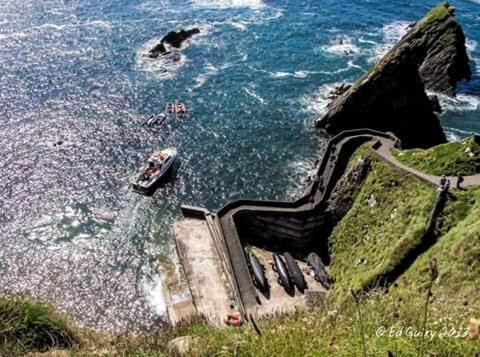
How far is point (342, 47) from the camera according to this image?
89000 millimetres

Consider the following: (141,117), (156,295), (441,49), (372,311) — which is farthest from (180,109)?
(372,311)

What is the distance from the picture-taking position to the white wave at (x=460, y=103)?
241 feet

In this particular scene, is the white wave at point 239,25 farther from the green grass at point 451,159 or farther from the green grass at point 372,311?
the green grass at point 451,159

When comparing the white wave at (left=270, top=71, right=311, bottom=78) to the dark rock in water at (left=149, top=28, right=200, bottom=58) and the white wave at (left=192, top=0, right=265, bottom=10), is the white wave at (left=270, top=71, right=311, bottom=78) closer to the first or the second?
the dark rock in water at (left=149, top=28, right=200, bottom=58)

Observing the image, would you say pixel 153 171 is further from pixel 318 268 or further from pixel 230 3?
pixel 230 3

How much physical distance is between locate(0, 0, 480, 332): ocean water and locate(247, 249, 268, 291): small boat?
877 centimetres

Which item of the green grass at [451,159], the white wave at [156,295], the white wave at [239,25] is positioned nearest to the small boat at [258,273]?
the white wave at [156,295]

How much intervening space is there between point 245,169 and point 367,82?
2250 cm

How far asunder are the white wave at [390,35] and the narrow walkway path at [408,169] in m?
41.1

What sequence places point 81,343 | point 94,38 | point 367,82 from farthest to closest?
point 94,38 → point 367,82 → point 81,343

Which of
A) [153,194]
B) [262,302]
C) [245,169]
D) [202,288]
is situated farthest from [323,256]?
[153,194]

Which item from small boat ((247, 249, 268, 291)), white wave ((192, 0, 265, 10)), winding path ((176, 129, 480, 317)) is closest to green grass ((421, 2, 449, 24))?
winding path ((176, 129, 480, 317))

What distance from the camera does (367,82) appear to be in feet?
214

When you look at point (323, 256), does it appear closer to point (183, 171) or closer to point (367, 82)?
point (183, 171)
